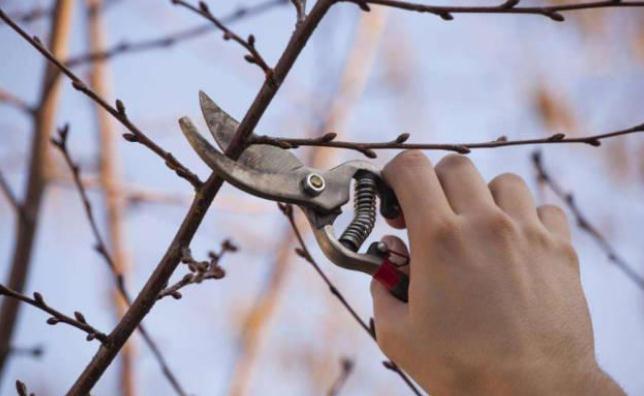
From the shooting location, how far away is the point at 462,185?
4.90 ft

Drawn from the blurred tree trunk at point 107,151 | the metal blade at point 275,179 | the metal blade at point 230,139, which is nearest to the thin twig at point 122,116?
the metal blade at point 275,179

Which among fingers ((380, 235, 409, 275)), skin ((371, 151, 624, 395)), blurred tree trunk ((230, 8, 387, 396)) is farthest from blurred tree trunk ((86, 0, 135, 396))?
skin ((371, 151, 624, 395))

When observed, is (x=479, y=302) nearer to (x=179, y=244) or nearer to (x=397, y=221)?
(x=397, y=221)

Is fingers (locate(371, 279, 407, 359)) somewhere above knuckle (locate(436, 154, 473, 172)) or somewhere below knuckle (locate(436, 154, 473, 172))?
below

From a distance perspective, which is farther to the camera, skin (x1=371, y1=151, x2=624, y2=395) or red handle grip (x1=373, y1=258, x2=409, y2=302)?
red handle grip (x1=373, y1=258, x2=409, y2=302)

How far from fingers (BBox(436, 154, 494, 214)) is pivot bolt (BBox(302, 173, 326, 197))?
8.0 inches

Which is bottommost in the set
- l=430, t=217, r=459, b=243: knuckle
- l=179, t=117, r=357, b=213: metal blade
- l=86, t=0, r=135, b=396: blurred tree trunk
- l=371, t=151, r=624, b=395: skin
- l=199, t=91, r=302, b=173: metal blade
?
l=371, t=151, r=624, b=395: skin

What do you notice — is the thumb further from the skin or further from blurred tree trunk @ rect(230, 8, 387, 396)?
blurred tree trunk @ rect(230, 8, 387, 396)

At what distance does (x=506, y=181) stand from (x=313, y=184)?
34 centimetres

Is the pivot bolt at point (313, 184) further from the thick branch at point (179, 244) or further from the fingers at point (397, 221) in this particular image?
the thick branch at point (179, 244)

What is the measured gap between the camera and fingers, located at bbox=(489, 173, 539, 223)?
1.54 m

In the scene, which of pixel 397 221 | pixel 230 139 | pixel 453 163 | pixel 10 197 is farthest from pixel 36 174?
pixel 453 163

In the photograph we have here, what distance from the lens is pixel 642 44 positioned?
22.3 feet

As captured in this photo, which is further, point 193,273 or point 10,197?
point 10,197
